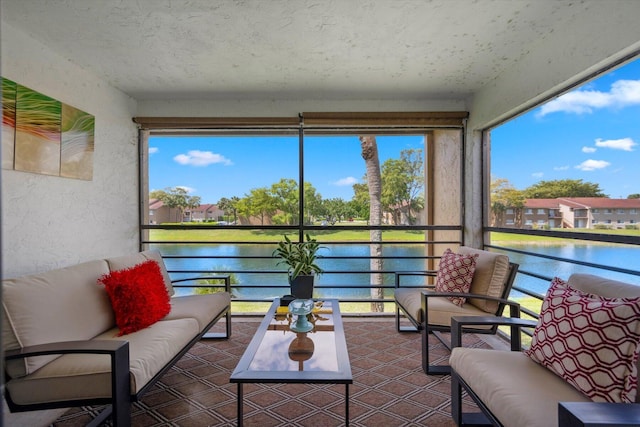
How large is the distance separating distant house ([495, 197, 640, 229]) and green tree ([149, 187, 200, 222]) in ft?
11.1

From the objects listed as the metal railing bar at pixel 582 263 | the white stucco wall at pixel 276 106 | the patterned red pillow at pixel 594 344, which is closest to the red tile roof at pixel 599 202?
the metal railing bar at pixel 582 263

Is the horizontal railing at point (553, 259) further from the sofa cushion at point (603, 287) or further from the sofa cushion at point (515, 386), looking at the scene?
the sofa cushion at point (515, 386)

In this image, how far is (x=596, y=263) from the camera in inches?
94.0

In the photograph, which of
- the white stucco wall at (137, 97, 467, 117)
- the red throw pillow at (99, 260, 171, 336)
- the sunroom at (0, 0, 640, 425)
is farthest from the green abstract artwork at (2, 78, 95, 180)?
the red throw pillow at (99, 260, 171, 336)

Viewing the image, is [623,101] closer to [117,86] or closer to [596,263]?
[596,263]

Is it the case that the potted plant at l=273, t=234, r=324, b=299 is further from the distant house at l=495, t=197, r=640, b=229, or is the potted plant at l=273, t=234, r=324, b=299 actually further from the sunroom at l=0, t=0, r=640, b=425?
the distant house at l=495, t=197, r=640, b=229

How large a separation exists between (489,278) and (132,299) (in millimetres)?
2450

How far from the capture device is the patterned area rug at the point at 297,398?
80.8 inches

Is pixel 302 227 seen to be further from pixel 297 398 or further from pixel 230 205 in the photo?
pixel 297 398

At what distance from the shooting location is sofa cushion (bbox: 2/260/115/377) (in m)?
1.75

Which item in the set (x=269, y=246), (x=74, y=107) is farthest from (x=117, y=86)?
(x=269, y=246)

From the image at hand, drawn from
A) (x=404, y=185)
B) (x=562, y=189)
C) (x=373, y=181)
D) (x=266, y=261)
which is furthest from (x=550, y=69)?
(x=266, y=261)

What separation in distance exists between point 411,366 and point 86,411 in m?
2.12

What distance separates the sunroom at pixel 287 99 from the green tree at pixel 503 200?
4.4 inches
